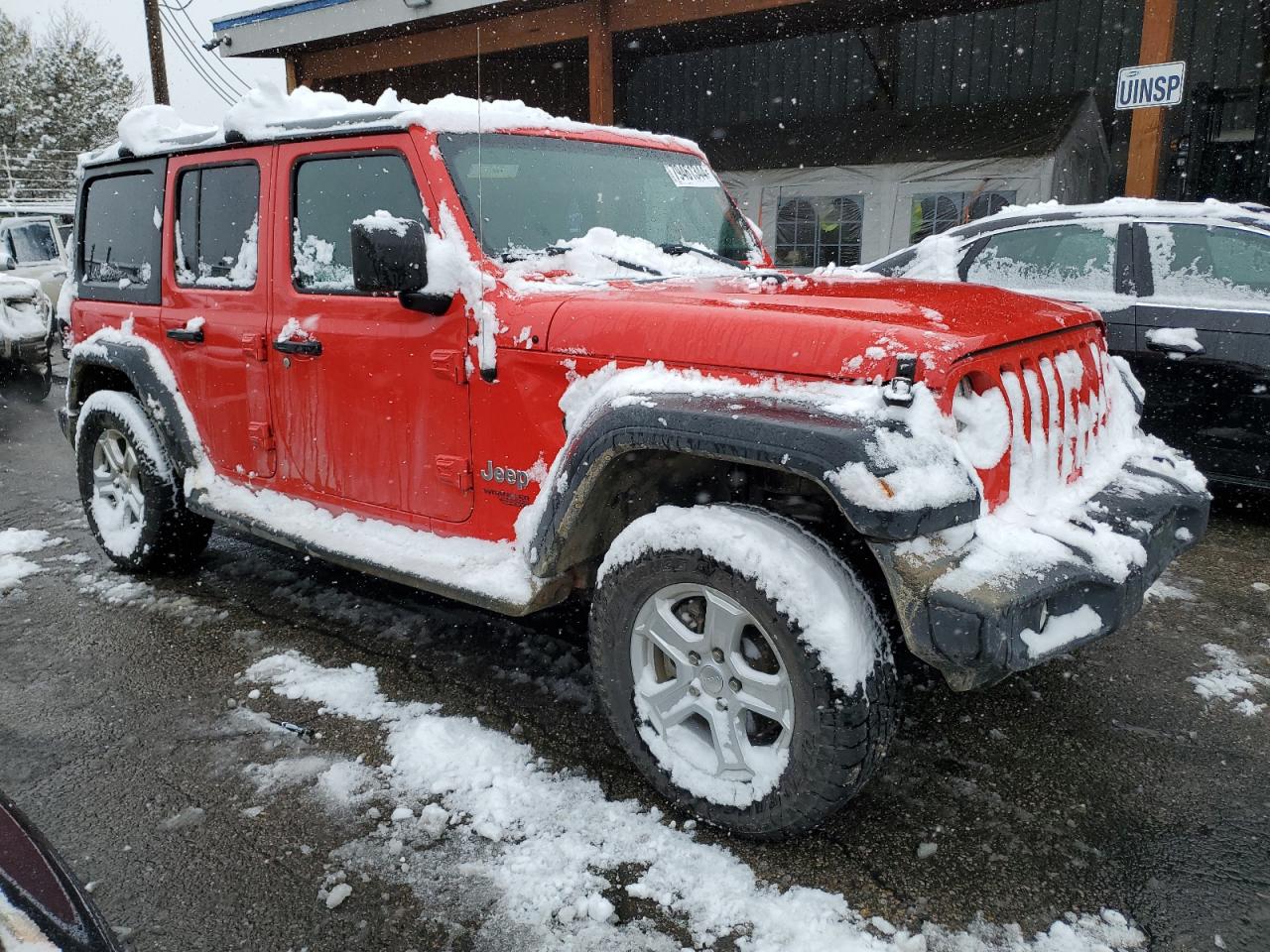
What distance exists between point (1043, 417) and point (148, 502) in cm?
374

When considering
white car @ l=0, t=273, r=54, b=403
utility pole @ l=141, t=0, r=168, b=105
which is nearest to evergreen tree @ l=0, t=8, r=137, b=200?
utility pole @ l=141, t=0, r=168, b=105

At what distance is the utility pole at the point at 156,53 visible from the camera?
15.3 meters

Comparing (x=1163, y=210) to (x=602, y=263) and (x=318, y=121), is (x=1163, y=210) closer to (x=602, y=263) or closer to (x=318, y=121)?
(x=602, y=263)

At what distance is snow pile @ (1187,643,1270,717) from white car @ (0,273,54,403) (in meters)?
10.2

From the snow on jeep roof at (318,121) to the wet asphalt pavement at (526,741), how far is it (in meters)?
1.93

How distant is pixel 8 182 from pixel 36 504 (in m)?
33.5

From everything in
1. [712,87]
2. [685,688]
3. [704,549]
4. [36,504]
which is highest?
[712,87]

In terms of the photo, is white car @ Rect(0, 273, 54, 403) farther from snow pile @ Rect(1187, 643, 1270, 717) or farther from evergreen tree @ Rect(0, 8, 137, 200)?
evergreen tree @ Rect(0, 8, 137, 200)

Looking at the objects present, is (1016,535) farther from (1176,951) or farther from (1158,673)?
(1158,673)

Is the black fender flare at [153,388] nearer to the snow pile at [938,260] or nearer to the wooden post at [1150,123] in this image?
the snow pile at [938,260]

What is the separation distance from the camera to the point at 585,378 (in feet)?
8.57

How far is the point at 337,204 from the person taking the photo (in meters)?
3.31

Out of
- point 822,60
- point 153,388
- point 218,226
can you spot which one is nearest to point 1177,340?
point 218,226

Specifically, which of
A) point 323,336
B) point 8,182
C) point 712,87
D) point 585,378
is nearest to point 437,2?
point 712,87
